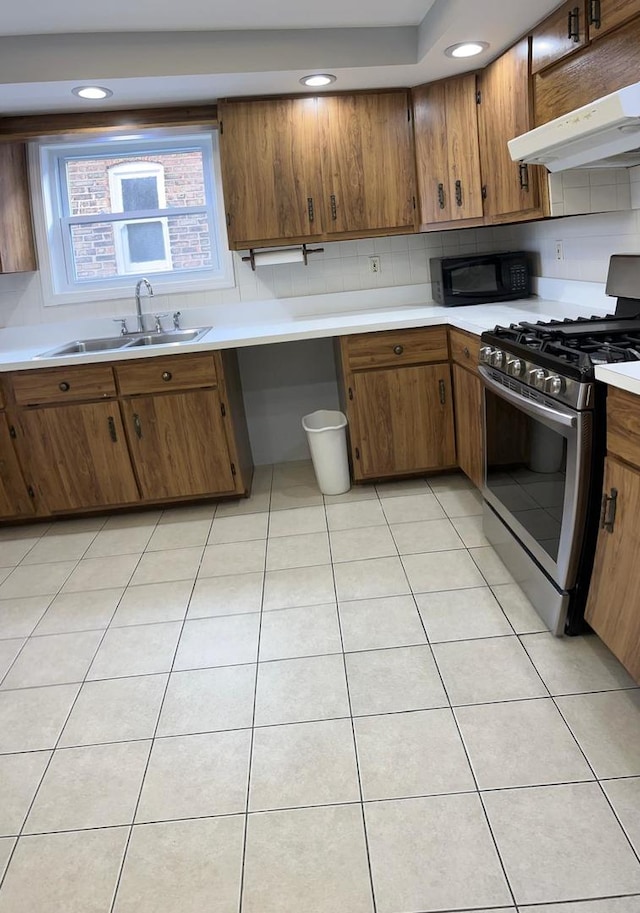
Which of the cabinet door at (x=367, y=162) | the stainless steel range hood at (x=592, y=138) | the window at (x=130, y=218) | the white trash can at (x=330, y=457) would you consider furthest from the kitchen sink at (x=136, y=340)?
the stainless steel range hood at (x=592, y=138)

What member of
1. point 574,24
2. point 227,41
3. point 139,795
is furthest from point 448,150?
point 139,795

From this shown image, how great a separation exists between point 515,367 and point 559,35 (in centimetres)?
129

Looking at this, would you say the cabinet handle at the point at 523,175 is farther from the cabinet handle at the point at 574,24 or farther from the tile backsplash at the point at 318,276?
the tile backsplash at the point at 318,276

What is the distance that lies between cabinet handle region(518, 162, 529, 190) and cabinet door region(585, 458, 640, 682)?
1580 mm

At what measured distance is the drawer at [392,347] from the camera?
130 inches

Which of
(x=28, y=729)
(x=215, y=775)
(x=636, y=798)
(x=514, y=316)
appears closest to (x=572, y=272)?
(x=514, y=316)

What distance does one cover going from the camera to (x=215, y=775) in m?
1.70

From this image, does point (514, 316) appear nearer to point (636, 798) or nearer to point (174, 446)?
point (174, 446)

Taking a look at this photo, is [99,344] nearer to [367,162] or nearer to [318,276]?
[318,276]

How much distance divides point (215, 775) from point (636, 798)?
1.01 meters

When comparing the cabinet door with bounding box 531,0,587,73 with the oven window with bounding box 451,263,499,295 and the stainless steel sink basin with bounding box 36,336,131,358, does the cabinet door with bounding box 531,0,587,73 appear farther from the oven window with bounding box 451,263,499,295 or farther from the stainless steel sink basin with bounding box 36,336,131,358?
the stainless steel sink basin with bounding box 36,336,131,358

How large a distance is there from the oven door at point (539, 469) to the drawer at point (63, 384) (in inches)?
72.2

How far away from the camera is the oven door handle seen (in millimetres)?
1872

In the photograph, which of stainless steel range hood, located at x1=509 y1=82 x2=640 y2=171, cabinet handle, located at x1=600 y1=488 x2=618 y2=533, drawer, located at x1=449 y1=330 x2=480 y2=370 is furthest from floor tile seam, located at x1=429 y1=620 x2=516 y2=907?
stainless steel range hood, located at x1=509 y1=82 x2=640 y2=171
